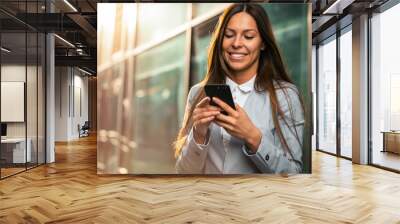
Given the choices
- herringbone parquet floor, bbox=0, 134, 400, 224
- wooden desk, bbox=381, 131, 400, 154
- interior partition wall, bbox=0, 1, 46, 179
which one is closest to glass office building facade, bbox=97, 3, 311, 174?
herringbone parquet floor, bbox=0, 134, 400, 224

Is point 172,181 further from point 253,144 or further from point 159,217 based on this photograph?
point 159,217

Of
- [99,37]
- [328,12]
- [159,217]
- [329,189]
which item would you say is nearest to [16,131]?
[99,37]

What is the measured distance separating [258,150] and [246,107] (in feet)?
2.50

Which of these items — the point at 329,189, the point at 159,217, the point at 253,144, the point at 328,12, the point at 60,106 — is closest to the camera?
the point at 159,217

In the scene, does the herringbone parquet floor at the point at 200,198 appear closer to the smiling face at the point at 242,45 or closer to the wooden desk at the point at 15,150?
the wooden desk at the point at 15,150

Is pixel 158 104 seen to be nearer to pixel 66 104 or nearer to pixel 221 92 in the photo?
pixel 221 92

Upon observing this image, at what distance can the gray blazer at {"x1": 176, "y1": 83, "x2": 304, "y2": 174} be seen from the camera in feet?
21.9

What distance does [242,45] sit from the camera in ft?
22.1

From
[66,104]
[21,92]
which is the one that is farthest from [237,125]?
[66,104]

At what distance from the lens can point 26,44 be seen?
766 cm

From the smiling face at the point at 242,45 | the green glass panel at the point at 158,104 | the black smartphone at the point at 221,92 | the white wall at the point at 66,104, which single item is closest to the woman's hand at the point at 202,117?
the black smartphone at the point at 221,92

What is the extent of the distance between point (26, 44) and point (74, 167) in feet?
8.83

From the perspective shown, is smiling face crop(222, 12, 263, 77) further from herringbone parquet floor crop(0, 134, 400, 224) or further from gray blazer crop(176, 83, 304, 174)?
herringbone parquet floor crop(0, 134, 400, 224)

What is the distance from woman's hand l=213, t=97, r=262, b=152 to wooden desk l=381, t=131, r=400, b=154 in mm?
3096
